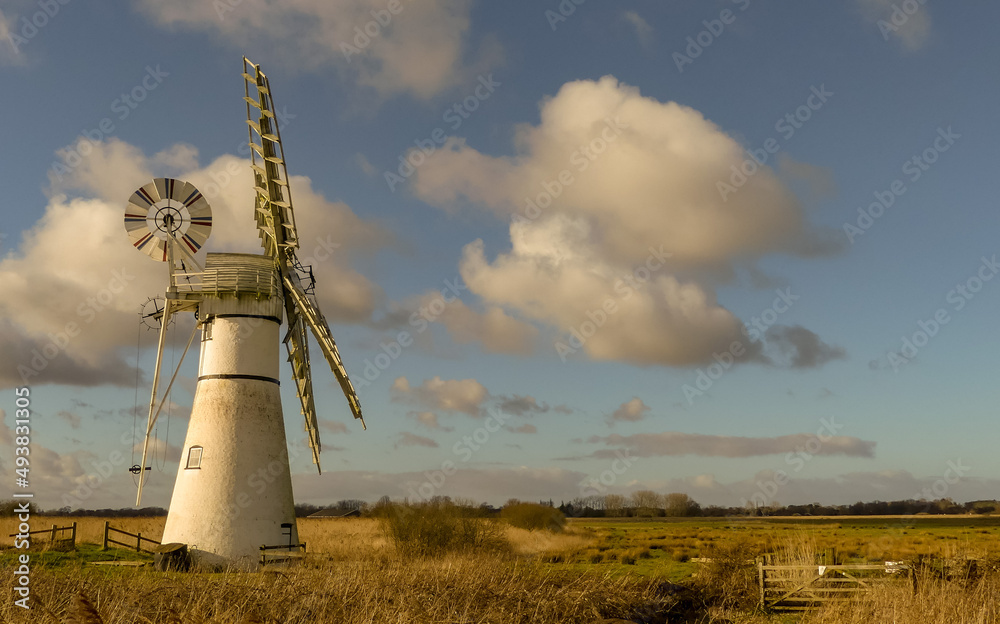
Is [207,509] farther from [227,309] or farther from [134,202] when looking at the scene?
[134,202]

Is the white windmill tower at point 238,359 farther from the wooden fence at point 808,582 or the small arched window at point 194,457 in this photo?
the wooden fence at point 808,582

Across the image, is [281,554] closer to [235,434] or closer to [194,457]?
[235,434]

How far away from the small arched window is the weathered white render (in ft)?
0.10

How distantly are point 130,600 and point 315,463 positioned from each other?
50.3 feet

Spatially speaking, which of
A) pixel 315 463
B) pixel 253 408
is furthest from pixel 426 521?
pixel 253 408

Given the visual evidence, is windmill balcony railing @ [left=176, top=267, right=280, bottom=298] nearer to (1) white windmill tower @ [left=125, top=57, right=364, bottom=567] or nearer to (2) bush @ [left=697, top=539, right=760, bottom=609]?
(1) white windmill tower @ [left=125, top=57, right=364, bottom=567]

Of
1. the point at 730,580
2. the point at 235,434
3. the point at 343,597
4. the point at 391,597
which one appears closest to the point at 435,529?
the point at 235,434

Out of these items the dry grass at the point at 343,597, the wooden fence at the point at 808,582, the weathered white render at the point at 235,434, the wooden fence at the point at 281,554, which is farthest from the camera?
the weathered white render at the point at 235,434

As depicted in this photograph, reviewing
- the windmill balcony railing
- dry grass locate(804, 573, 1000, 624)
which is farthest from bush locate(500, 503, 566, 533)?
dry grass locate(804, 573, 1000, 624)

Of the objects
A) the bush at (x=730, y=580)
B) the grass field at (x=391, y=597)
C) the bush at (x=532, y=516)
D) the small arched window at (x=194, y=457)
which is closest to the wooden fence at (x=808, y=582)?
the bush at (x=730, y=580)

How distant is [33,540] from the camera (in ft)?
93.4

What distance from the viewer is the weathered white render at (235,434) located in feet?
78.7

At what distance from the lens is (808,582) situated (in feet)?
72.6

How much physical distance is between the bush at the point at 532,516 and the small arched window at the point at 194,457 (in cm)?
3023
